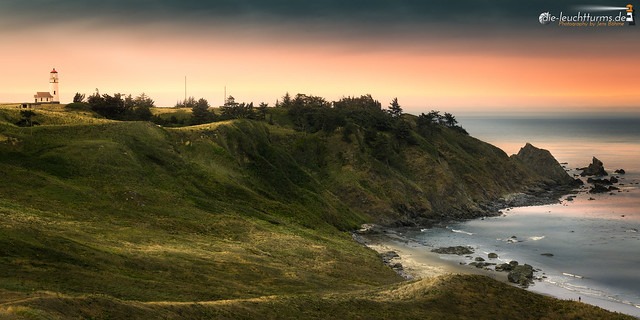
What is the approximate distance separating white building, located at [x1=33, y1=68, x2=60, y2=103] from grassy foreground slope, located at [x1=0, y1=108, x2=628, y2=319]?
176 ft

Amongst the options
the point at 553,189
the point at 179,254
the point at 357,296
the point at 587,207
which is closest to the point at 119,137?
the point at 179,254

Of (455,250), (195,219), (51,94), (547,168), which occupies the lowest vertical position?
(455,250)

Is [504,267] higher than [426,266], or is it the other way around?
[426,266]

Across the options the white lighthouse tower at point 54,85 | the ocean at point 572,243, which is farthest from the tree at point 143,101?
the ocean at point 572,243

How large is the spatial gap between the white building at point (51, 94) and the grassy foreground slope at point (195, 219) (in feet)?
176

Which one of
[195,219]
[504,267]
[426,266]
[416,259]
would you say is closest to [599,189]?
[504,267]

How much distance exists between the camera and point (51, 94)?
143125 millimetres

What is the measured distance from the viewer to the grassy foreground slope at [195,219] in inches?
1505

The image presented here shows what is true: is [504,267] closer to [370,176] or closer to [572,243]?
[572,243]

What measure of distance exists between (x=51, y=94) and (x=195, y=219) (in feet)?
321

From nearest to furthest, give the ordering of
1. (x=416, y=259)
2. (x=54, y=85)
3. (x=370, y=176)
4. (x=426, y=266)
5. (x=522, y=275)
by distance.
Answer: (x=522, y=275) < (x=426, y=266) < (x=416, y=259) < (x=370, y=176) < (x=54, y=85)

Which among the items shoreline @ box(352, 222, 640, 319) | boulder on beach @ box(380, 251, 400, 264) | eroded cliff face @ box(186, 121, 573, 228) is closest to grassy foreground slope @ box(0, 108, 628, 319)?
eroded cliff face @ box(186, 121, 573, 228)

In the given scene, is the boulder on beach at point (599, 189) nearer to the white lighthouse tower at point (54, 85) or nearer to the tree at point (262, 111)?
the tree at point (262, 111)

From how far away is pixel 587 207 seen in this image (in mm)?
140625
